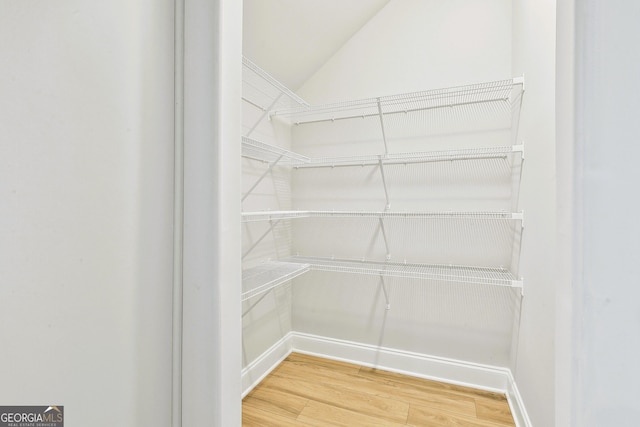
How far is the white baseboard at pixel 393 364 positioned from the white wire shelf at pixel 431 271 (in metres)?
0.50

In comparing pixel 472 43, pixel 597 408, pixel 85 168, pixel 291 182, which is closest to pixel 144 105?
pixel 85 168

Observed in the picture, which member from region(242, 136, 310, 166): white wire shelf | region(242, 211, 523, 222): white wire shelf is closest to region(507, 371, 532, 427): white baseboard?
region(242, 211, 523, 222): white wire shelf

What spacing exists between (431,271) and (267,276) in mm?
891

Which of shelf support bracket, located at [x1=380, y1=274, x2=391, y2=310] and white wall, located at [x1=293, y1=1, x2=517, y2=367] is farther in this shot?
shelf support bracket, located at [x1=380, y1=274, x2=391, y2=310]

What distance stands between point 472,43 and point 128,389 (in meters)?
2.05

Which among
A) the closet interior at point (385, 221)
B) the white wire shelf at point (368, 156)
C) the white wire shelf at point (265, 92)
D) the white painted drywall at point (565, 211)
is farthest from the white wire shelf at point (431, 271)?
the white wire shelf at point (265, 92)

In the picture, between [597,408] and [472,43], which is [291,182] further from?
[597,408]

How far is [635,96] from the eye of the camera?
18.9 inches

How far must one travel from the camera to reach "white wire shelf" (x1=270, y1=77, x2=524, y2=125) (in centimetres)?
145

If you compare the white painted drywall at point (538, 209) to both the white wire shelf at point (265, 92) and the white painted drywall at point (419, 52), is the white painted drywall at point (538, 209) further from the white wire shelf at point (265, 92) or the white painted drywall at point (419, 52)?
the white wire shelf at point (265, 92)

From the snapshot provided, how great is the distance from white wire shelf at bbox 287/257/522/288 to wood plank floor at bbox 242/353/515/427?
23.2 inches

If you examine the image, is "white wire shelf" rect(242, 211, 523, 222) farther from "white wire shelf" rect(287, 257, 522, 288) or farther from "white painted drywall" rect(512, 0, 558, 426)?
"white wire shelf" rect(287, 257, 522, 288)

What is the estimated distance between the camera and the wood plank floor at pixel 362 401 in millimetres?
1299

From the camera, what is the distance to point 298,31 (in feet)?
4.96
